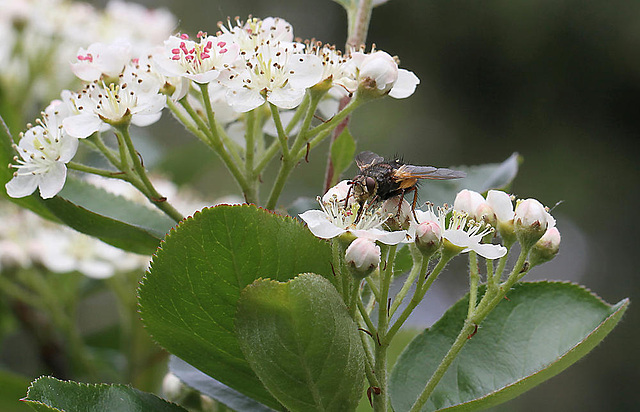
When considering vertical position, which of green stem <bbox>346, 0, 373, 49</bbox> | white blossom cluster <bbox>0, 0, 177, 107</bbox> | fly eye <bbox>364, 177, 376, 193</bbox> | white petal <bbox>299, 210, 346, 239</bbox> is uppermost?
white blossom cluster <bbox>0, 0, 177, 107</bbox>

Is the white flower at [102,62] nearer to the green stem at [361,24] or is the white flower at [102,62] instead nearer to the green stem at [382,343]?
the green stem at [361,24]

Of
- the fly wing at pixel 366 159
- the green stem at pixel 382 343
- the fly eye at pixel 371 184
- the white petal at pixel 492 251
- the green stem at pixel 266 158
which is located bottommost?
the green stem at pixel 382 343

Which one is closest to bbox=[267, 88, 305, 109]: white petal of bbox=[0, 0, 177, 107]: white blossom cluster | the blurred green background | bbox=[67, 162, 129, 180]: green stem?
bbox=[67, 162, 129, 180]: green stem

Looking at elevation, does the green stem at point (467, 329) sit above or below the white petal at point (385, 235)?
below

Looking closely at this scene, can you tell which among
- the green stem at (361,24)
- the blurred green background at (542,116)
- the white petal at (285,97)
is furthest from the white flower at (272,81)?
the blurred green background at (542,116)

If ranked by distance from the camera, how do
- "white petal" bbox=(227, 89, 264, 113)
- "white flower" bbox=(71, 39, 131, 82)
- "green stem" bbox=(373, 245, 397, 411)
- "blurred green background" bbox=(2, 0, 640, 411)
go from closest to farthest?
1. "green stem" bbox=(373, 245, 397, 411)
2. "white petal" bbox=(227, 89, 264, 113)
3. "white flower" bbox=(71, 39, 131, 82)
4. "blurred green background" bbox=(2, 0, 640, 411)

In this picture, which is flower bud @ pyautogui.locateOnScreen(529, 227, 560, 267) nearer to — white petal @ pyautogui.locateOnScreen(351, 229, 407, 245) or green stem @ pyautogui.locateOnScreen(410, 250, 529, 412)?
green stem @ pyautogui.locateOnScreen(410, 250, 529, 412)

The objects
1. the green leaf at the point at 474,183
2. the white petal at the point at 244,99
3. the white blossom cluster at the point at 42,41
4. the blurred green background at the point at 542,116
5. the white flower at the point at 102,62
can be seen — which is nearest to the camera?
the white petal at the point at 244,99

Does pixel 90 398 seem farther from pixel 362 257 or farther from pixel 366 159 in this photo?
pixel 366 159
